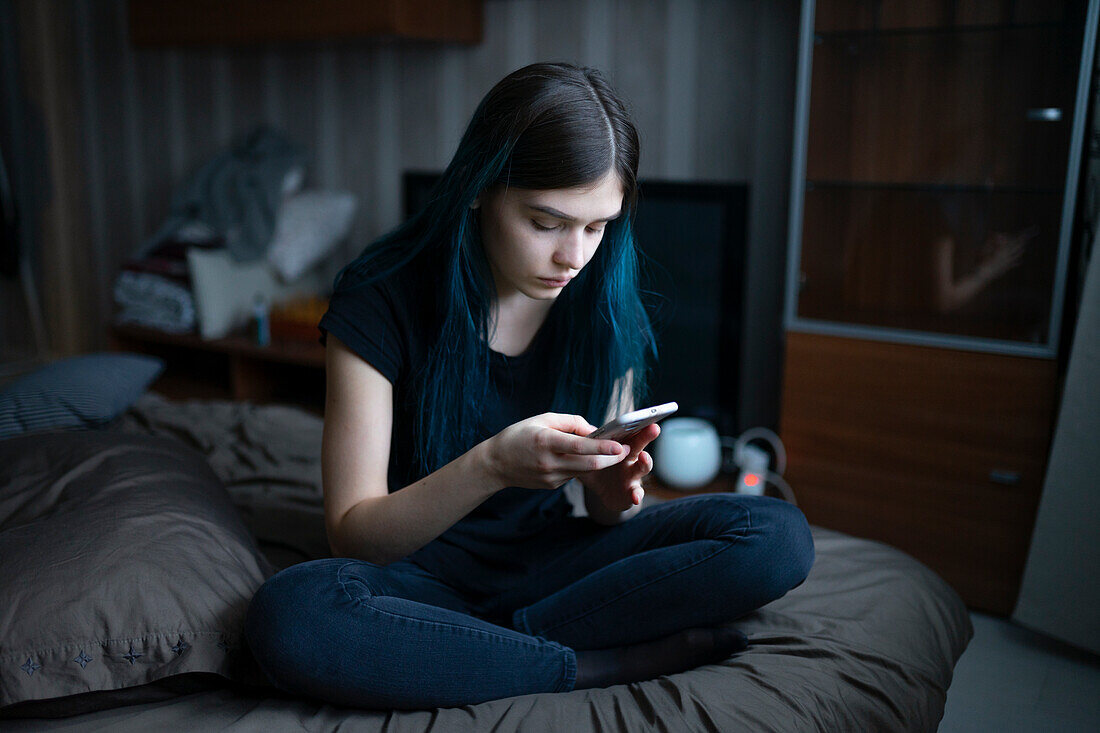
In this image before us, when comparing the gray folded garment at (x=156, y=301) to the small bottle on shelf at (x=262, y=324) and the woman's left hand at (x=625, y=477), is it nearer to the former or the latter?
the small bottle on shelf at (x=262, y=324)

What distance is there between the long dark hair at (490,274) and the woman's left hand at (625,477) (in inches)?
5.8

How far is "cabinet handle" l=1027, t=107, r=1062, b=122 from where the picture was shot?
1.84 m

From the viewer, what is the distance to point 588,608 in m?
1.13

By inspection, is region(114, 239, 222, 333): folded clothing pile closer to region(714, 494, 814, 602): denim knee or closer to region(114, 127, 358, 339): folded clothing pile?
region(114, 127, 358, 339): folded clothing pile

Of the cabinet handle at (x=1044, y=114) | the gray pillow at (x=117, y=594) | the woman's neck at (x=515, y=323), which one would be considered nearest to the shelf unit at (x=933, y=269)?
the cabinet handle at (x=1044, y=114)

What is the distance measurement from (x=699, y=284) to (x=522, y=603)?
1.41 m

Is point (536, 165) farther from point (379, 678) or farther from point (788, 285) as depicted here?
point (788, 285)

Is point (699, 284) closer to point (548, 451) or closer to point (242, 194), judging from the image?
point (548, 451)

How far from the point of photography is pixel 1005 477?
1.94 m

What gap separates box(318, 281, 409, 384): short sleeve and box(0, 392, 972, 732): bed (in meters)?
0.31

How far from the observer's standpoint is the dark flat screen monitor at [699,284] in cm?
238

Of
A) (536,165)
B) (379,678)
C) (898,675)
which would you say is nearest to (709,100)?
(536,165)

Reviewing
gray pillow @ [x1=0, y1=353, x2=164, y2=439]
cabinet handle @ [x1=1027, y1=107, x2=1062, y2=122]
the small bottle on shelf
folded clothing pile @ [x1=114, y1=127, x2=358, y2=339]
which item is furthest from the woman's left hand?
folded clothing pile @ [x1=114, y1=127, x2=358, y2=339]

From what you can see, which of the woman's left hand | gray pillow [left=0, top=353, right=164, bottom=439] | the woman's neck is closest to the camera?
the woman's left hand
